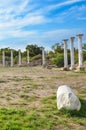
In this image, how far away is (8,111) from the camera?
29.4 feet

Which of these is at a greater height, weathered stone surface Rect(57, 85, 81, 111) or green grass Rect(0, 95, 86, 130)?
weathered stone surface Rect(57, 85, 81, 111)

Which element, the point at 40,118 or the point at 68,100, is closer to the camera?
the point at 40,118

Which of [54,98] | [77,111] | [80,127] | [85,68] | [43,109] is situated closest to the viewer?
[80,127]

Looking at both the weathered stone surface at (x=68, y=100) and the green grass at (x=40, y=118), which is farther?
the weathered stone surface at (x=68, y=100)

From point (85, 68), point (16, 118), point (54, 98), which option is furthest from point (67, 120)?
point (85, 68)

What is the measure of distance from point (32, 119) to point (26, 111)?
992 mm

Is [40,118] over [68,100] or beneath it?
beneath

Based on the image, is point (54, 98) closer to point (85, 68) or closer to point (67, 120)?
point (67, 120)

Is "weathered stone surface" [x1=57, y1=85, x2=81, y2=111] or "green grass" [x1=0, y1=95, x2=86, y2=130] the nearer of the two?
"green grass" [x1=0, y1=95, x2=86, y2=130]

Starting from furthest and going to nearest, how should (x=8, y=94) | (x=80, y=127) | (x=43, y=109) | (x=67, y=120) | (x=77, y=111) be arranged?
(x=8, y=94), (x=43, y=109), (x=77, y=111), (x=67, y=120), (x=80, y=127)

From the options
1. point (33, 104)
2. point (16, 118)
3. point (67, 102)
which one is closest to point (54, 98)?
point (33, 104)

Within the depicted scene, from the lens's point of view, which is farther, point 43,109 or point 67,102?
point 43,109

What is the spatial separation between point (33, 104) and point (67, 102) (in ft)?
6.25

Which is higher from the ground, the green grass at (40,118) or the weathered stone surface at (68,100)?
the weathered stone surface at (68,100)
